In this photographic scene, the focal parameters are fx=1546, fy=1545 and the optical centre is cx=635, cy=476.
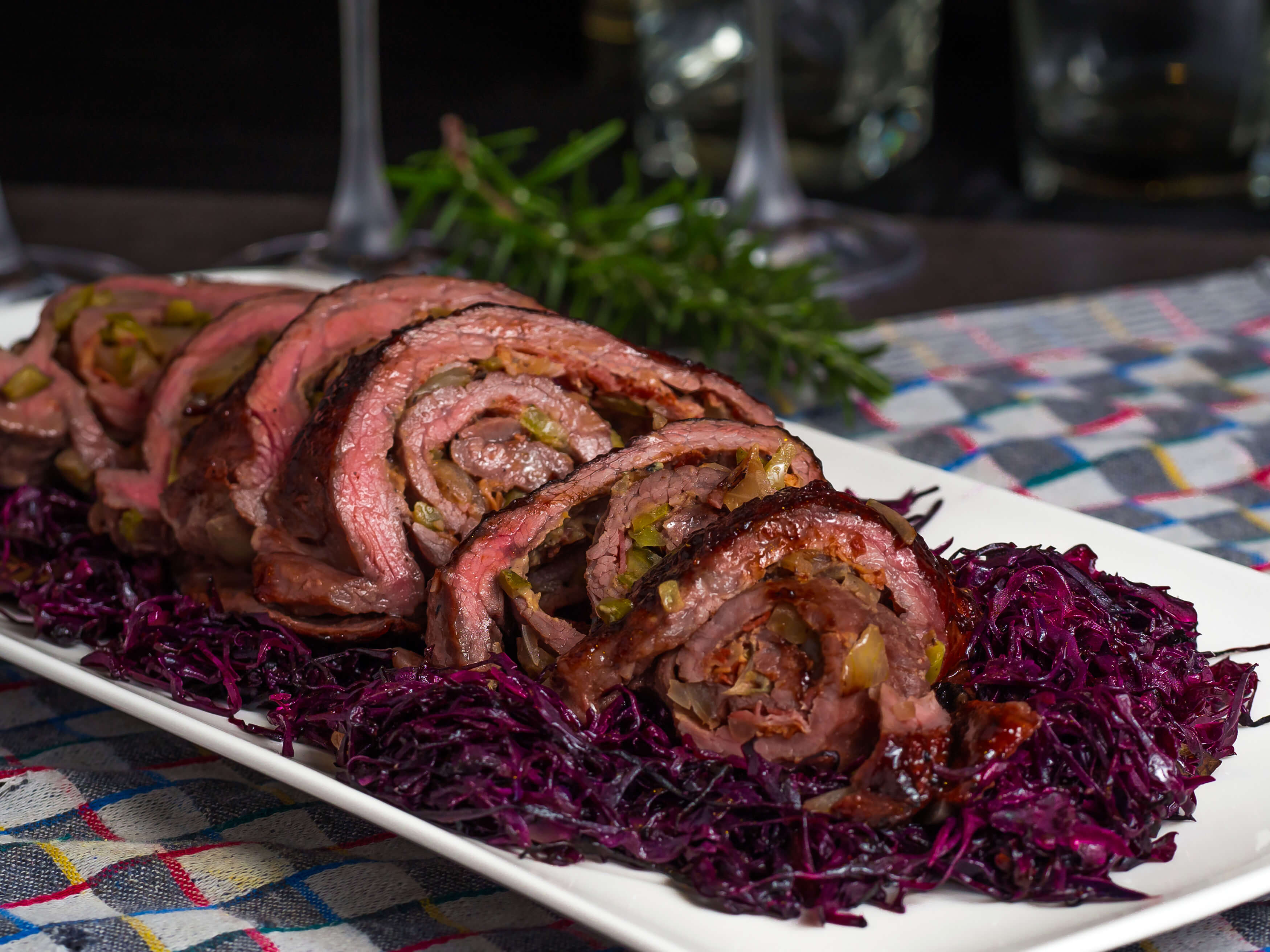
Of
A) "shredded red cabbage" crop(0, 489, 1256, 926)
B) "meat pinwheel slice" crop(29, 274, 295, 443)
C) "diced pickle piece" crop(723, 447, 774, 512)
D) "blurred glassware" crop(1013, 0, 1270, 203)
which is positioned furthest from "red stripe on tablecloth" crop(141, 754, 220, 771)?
"blurred glassware" crop(1013, 0, 1270, 203)

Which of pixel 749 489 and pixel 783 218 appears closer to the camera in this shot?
pixel 749 489

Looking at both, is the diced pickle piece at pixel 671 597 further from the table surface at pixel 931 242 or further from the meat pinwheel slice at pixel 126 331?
the table surface at pixel 931 242

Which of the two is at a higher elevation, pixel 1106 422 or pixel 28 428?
pixel 28 428

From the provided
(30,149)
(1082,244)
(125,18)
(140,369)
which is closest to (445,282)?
(140,369)

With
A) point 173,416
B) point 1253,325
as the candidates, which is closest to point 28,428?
point 173,416

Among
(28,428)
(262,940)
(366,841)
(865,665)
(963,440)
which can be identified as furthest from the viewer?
(963,440)

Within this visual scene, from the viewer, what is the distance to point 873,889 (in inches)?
109

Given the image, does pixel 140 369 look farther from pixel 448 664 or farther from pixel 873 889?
pixel 873 889

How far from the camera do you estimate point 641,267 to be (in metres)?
6.07

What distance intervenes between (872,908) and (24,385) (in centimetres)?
303

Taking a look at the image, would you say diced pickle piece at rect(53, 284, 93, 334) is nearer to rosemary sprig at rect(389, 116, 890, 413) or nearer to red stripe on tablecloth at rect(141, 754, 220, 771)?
red stripe on tablecloth at rect(141, 754, 220, 771)

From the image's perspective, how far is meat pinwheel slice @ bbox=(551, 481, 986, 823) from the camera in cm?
295

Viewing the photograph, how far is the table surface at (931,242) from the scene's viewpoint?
7777 mm

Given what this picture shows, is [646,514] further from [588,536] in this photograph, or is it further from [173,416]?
[173,416]
